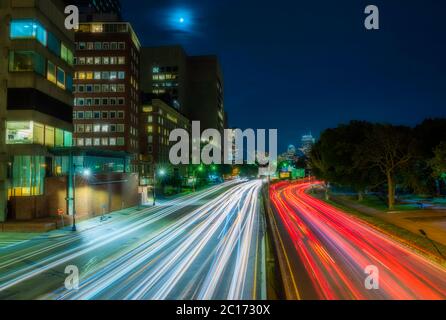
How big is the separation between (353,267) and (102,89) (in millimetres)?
86085

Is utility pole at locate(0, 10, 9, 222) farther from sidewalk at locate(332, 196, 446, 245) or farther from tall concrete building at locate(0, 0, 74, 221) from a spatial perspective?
sidewalk at locate(332, 196, 446, 245)

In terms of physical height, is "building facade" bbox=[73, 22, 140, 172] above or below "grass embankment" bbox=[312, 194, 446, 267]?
above

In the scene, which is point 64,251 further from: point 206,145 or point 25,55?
point 206,145

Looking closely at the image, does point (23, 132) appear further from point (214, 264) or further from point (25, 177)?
point (214, 264)

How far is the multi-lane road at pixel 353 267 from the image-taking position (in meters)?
13.5

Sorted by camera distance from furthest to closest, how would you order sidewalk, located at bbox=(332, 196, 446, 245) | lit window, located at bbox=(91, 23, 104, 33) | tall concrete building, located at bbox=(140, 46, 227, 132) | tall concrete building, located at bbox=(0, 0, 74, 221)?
tall concrete building, located at bbox=(140, 46, 227, 132) < lit window, located at bbox=(91, 23, 104, 33) < tall concrete building, located at bbox=(0, 0, 74, 221) < sidewalk, located at bbox=(332, 196, 446, 245)

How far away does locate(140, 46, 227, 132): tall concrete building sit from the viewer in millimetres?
168188

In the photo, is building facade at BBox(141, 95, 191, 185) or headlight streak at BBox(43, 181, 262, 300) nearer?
headlight streak at BBox(43, 181, 262, 300)

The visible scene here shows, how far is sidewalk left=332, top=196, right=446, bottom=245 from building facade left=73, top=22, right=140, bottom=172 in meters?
68.7

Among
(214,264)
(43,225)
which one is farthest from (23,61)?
(214,264)

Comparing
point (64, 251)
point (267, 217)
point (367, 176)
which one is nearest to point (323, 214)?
point (267, 217)

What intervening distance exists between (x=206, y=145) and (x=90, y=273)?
15157 centimetres

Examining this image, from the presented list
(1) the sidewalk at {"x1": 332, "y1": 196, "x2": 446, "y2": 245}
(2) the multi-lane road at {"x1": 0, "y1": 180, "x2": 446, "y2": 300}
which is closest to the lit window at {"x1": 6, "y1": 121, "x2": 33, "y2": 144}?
(2) the multi-lane road at {"x1": 0, "y1": 180, "x2": 446, "y2": 300}

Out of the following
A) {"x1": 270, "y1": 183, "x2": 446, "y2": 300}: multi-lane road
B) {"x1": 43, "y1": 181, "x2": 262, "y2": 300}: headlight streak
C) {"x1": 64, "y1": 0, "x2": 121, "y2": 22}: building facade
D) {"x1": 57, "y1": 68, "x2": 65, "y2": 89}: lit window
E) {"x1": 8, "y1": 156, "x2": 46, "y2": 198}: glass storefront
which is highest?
{"x1": 64, "y1": 0, "x2": 121, "y2": 22}: building facade
